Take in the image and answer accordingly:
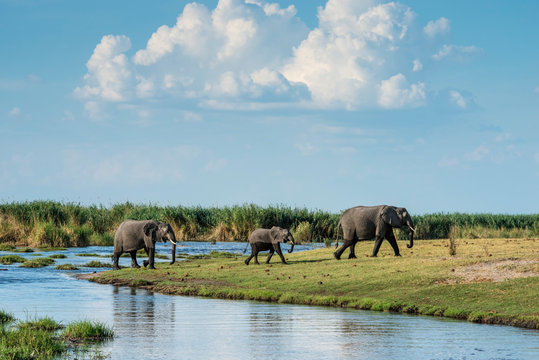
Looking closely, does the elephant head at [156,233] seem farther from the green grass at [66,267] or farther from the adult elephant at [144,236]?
the green grass at [66,267]

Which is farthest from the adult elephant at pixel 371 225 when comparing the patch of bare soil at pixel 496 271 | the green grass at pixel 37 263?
the green grass at pixel 37 263

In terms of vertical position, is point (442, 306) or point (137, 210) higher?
point (137, 210)

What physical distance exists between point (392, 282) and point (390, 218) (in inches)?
295

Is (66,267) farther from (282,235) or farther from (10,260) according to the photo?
(282,235)

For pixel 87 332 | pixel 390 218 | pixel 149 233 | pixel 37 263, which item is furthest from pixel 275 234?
pixel 87 332

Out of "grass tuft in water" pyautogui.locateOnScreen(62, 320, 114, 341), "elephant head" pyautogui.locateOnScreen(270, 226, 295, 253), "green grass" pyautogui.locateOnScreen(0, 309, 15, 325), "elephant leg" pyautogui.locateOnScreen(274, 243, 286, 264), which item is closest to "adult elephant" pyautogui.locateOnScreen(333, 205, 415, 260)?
"elephant leg" pyautogui.locateOnScreen(274, 243, 286, 264)

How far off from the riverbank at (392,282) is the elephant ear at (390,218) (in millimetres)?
1900

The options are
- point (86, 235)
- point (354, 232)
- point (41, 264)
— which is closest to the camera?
point (354, 232)

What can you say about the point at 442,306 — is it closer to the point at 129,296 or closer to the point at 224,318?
the point at 224,318

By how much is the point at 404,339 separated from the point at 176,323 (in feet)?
19.3

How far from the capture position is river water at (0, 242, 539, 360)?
48.2 ft

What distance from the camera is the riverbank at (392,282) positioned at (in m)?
20.5

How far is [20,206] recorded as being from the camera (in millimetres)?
58438

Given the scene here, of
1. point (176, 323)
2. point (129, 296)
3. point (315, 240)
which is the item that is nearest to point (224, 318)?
point (176, 323)
